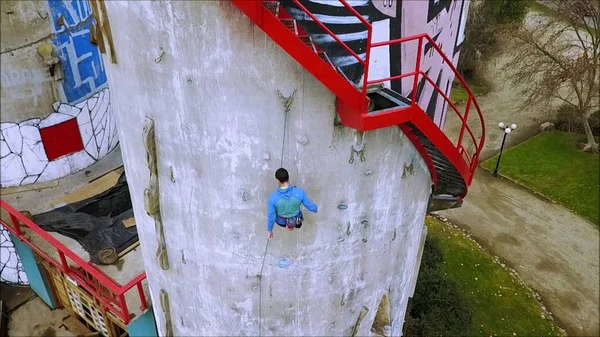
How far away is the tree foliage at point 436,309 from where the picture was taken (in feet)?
51.0

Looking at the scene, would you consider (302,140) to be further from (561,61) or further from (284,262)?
(561,61)

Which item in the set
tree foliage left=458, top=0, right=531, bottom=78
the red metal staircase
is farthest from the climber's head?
tree foliage left=458, top=0, right=531, bottom=78

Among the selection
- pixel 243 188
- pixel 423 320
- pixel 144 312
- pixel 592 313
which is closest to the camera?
pixel 243 188

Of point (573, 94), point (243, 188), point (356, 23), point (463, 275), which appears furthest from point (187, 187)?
point (573, 94)

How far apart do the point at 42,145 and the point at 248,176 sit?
10.5 metres

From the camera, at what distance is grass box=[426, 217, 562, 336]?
56.5ft

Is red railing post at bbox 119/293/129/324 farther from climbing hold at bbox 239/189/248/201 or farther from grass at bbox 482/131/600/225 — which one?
grass at bbox 482/131/600/225

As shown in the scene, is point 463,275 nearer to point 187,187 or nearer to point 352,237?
point 352,237

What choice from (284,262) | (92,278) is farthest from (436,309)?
(92,278)

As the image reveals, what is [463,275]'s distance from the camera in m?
19.3

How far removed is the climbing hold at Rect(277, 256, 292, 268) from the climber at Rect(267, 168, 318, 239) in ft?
3.36

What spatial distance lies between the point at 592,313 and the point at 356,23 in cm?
1689

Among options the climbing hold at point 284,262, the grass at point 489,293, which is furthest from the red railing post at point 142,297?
the grass at point 489,293

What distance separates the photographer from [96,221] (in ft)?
44.9
